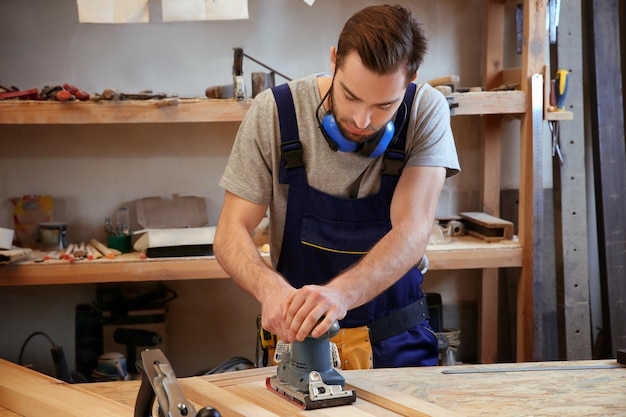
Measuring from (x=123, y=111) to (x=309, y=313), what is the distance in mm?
1853

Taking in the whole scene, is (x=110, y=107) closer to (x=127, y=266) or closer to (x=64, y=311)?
(x=127, y=266)

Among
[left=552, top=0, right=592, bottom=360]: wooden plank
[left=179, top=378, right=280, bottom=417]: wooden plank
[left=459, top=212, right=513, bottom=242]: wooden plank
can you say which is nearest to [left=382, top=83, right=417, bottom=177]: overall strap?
[left=179, top=378, right=280, bottom=417]: wooden plank

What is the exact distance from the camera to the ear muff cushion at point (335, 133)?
2072 mm

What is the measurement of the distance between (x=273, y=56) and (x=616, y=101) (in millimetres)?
1686

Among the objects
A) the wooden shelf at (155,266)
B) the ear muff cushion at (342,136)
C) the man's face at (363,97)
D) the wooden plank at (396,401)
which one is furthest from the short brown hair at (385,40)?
the wooden shelf at (155,266)

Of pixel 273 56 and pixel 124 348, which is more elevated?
pixel 273 56

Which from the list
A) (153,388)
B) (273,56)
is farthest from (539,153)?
(153,388)

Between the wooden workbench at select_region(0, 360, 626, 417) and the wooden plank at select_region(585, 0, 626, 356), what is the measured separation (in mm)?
1759

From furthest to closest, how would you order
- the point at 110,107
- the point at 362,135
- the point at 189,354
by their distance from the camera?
the point at 189,354
the point at 110,107
the point at 362,135

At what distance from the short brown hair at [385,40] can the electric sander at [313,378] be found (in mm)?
670

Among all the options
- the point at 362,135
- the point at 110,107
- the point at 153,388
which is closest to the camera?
the point at 153,388

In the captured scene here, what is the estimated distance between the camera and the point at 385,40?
1901 millimetres

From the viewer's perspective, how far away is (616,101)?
3.69 meters

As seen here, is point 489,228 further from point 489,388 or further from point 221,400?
point 221,400
